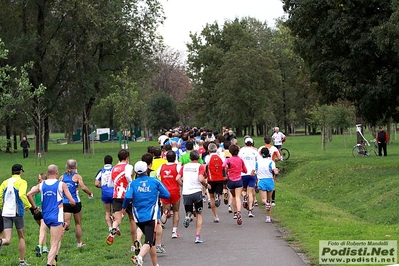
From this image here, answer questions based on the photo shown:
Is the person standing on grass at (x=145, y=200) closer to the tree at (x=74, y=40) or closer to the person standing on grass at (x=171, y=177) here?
the person standing on grass at (x=171, y=177)

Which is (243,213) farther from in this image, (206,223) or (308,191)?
(308,191)

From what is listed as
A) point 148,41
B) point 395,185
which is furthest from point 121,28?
point 395,185

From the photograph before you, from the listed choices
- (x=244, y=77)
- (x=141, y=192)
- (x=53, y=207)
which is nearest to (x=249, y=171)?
(x=141, y=192)

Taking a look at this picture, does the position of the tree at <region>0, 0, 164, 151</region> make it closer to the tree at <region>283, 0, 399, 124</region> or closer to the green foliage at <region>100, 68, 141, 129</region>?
the green foliage at <region>100, 68, 141, 129</region>

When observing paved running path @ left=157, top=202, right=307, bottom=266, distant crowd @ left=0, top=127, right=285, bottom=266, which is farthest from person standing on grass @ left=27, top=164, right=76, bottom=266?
paved running path @ left=157, top=202, right=307, bottom=266

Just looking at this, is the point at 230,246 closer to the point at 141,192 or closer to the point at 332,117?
the point at 141,192

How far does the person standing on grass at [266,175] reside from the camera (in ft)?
52.0

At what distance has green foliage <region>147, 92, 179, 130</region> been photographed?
97438mm

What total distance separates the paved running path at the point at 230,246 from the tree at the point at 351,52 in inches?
443

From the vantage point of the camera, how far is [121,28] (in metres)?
56.5

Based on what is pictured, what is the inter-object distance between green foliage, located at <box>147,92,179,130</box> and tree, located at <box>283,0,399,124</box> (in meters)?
69.9

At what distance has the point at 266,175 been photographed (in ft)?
52.6

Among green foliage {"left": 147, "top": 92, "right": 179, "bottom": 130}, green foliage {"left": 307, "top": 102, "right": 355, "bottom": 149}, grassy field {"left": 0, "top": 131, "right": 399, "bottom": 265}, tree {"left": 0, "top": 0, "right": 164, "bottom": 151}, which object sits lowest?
grassy field {"left": 0, "top": 131, "right": 399, "bottom": 265}

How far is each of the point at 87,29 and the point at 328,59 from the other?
28311 mm
